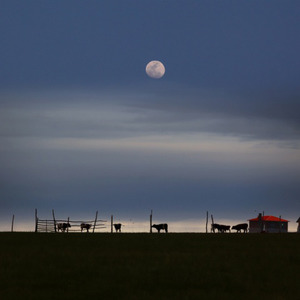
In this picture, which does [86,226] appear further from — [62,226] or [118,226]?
[118,226]

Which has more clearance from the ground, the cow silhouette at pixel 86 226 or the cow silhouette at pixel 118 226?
the cow silhouette at pixel 118 226
